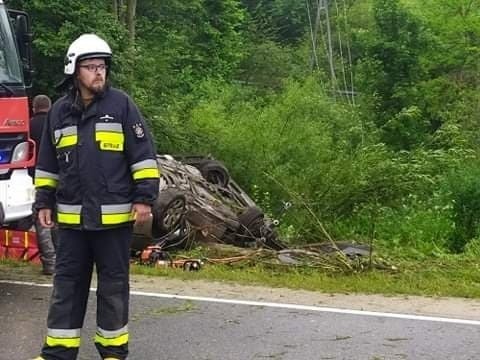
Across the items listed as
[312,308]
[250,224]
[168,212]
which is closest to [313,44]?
[250,224]

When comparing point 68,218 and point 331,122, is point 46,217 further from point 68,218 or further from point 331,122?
point 331,122

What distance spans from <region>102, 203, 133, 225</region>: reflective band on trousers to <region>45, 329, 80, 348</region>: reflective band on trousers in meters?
0.69

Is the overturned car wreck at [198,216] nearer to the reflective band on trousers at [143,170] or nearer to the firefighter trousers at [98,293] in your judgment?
the firefighter trousers at [98,293]

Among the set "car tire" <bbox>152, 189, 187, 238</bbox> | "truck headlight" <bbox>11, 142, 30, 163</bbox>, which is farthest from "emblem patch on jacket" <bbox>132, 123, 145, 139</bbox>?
"car tire" <bbox>152, 189, 187, 238</bbox>

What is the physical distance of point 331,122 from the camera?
63.5 ft

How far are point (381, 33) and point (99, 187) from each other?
97.1 ft

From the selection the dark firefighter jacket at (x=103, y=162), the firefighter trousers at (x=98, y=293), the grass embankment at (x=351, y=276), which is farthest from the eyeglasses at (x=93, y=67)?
the grass embankment at (x=351, y=276)

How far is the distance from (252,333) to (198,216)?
16.8ft

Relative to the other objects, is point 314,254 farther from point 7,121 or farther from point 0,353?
point 0,353

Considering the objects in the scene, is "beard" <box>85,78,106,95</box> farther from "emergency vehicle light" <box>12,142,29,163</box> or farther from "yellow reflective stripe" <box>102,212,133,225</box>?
"emergency vehicle light" <box>12,142,29,163</box>

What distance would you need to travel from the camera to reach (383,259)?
896 centimetres

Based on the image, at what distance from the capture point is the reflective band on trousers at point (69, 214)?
4.53 meters

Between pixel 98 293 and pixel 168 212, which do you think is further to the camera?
pixel 168 212

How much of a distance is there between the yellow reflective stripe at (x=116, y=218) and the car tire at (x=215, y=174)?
891 centimetres
